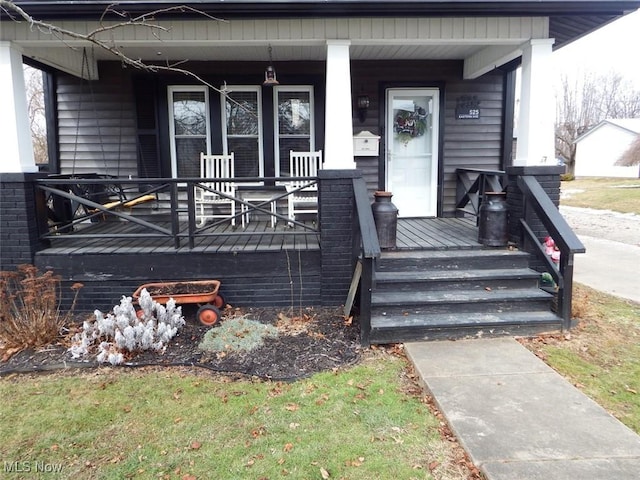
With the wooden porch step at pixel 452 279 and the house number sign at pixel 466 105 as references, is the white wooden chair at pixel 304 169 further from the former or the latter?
the wooden porch step at pixel 452 279

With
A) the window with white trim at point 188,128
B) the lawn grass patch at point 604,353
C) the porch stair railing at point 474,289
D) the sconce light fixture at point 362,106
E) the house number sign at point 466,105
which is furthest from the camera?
the house number sign at point 466,105

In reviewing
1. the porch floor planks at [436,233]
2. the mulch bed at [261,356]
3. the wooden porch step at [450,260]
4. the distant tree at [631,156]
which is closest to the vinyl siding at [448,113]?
the porch floor planks at [436,233]

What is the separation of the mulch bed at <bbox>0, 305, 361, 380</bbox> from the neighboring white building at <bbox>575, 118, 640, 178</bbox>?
35475 millimetres

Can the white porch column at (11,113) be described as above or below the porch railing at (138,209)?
above

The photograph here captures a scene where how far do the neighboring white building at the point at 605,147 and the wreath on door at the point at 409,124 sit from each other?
106 ft

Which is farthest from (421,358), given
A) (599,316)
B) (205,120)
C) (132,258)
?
(205,120)

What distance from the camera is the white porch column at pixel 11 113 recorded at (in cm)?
443

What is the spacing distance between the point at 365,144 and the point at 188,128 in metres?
2.42

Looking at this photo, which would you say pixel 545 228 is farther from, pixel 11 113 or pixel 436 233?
pixel 11 113

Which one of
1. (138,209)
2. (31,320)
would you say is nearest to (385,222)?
(31,320)

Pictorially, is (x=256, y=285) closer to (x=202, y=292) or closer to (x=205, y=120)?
(x=202, y=292)

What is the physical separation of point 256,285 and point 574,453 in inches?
121

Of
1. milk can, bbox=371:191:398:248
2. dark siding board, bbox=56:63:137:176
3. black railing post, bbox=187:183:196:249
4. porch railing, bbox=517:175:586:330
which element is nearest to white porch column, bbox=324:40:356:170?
milk can, bbox=371:191:398:248

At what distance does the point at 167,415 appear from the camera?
2881 millimetres
